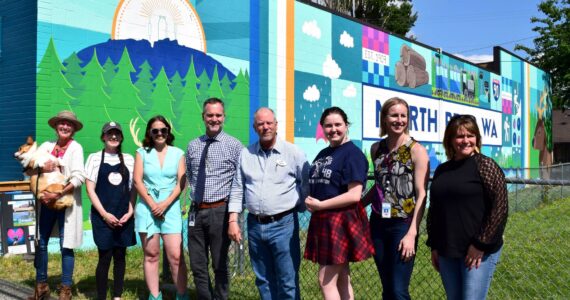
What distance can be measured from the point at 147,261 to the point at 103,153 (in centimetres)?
107

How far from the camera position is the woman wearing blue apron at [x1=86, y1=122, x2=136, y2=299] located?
4824 millimetres

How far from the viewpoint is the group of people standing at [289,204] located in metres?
3.23

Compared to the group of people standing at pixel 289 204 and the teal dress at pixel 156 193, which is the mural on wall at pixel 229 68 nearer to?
the group of people standing at pixel 289 204

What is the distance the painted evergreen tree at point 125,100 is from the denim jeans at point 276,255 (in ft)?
17.1

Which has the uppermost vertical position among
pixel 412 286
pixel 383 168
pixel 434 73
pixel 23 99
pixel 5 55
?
pixel 434 73

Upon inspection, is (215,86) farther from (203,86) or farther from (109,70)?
(109,70)

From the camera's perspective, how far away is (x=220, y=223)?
4.36m

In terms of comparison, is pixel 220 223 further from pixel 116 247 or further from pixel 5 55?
pixel 5 55

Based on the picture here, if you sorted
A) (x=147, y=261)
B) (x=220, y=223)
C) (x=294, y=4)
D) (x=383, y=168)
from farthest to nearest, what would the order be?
(x=294, y=4) → (x=147, y=261) → (x=220, y=223) → (x=383, y=168)

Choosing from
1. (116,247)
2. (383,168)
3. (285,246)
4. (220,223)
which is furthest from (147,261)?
(383,168)

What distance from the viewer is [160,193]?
184 inches

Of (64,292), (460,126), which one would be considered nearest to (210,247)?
(64,292)

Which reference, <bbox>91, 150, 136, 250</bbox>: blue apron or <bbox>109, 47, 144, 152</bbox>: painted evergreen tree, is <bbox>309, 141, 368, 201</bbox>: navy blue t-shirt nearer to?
<bbox>91, 150, 136, 250</bbox>: blue apron

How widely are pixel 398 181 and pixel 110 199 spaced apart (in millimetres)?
2678
